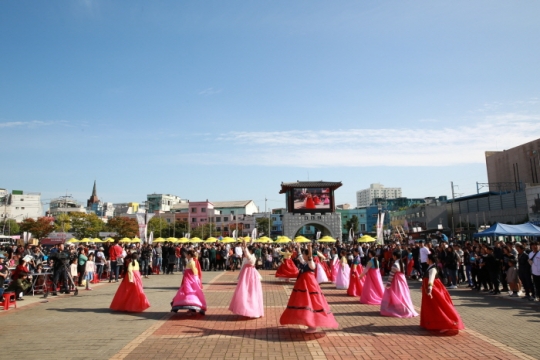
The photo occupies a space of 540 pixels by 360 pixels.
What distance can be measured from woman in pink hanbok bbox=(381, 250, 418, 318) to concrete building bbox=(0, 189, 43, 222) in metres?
120

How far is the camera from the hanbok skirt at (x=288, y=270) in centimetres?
1858

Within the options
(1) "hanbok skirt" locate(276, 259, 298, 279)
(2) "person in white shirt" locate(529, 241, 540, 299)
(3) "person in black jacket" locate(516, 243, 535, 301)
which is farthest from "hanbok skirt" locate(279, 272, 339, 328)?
(1) "hanbok skirt" locate(276, 259, 298, 279)

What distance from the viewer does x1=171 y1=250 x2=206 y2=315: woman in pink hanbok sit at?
33.4ft

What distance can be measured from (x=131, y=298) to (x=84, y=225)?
241 ft

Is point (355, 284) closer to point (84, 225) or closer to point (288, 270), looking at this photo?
point (288, 270)

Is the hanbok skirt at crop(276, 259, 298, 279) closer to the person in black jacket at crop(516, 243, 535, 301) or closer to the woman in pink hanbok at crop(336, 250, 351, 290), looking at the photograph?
the woman in pink hanbok at crop(336, 250, 351, 290)

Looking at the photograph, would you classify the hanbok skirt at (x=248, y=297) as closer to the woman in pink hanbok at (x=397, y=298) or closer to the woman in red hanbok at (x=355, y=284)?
the woman in pink hanbok at (x=397, y=298)

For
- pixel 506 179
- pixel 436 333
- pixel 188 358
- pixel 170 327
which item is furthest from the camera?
pixel 506 179

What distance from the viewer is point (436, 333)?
8406 mm

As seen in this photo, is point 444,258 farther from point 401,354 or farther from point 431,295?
point 401,354

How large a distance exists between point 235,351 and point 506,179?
84.5m

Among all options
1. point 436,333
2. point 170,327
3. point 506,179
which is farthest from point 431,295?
point 506,179

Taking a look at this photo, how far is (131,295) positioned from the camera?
11.2 m

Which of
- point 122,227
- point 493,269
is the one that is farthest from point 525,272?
point 122,227
